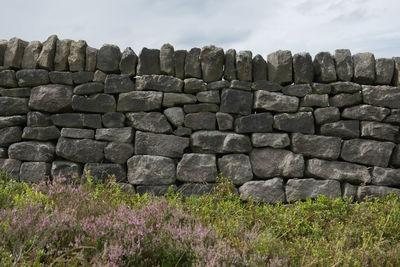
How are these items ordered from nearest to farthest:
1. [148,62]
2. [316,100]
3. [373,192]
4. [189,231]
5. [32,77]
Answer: [189,231]
[373,192]
[316,100]
[148,62]
[32,77]

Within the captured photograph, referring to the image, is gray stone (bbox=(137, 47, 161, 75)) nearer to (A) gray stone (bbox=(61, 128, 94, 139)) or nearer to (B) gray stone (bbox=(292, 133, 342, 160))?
(A) gray stone (bbox=(61, 128, 94, 139))

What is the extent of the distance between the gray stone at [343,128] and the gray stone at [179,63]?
2.12 m

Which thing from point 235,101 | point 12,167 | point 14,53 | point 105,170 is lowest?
point 105,170

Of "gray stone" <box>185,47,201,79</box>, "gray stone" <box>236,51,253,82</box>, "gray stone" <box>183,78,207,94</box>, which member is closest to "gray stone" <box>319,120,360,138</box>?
"gray stone" <box>236,51,253,82</box>

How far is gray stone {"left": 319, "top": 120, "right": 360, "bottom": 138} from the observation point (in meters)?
4.96

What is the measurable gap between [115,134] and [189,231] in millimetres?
2373

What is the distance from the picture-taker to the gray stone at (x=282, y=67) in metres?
5.02

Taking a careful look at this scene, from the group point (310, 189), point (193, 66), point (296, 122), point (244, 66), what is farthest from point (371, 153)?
point (193, 66)

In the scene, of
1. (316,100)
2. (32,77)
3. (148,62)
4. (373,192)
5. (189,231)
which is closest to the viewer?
(189,231)

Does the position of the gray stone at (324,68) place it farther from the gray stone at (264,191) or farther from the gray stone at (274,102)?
the gray stone at (264,191)

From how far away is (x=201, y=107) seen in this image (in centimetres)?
500

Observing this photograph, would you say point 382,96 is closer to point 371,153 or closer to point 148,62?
point 371,153

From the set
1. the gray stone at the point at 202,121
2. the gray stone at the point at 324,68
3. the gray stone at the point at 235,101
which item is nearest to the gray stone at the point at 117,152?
the gray stone at the point at 202,121

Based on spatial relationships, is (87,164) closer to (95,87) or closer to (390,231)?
(95,87)
